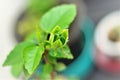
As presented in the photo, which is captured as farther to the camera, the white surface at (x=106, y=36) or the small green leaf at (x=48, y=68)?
the white surface at (x=106, y=36)

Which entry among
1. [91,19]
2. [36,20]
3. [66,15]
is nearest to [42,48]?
[66,15]

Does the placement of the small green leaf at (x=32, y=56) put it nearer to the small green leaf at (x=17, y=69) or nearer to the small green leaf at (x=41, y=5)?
the small green leaf at (x=17, y=69)

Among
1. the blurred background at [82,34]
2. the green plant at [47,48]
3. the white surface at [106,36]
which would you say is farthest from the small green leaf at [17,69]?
the white surface at [106,36]

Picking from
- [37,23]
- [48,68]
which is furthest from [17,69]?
[37,23]

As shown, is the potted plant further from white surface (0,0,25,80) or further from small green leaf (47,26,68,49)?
small green leaf (47,26,68,49)

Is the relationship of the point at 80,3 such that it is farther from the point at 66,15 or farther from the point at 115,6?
the point at 66,15

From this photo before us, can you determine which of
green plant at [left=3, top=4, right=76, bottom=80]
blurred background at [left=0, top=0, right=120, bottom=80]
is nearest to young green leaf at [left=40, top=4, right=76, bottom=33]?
green plant at [left=3, top=4, right=76, bottom=80]
